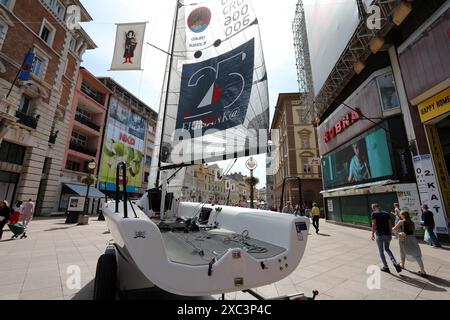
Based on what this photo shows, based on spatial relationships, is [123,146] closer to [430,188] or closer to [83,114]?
[83,114]

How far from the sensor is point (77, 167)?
85.9 feet

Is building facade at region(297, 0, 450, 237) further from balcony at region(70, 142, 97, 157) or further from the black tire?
balcony at region(70, 142, 97, 157)

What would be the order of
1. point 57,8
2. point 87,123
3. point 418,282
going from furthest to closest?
point 87,123 → point 57,8 → point 418,282

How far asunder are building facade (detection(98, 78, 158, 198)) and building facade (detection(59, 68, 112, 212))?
1.09 m

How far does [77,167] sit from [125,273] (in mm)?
28423

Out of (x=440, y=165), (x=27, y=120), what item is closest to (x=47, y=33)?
(x=27, y=120)

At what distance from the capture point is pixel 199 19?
6316 mm

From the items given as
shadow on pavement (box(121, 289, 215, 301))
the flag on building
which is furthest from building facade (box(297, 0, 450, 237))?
the flag on building

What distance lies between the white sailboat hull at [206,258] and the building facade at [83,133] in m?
24.9

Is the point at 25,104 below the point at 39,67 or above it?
below

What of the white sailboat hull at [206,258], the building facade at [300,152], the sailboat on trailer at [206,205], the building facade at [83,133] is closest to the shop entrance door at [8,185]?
the building facade at [83,133]

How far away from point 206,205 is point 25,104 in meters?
19.5

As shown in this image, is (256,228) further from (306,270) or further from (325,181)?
(325,181)

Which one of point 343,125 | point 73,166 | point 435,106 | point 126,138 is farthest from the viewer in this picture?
point 126,138
